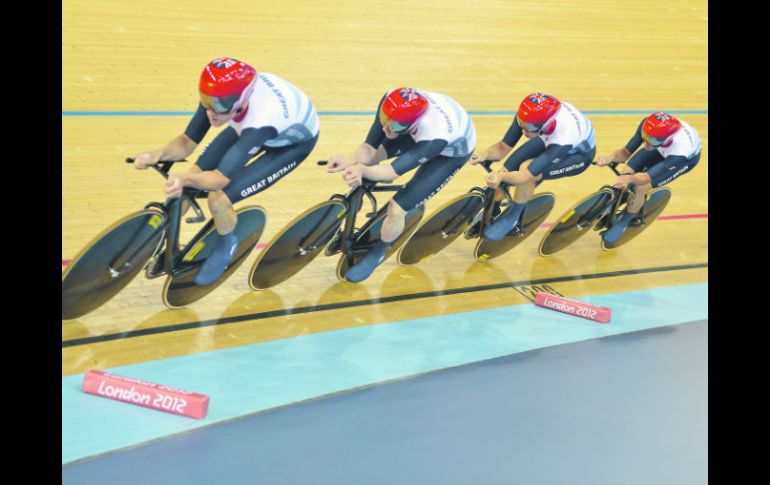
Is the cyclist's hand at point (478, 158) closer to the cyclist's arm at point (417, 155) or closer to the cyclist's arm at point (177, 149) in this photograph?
the cyclist's arm at point (417, 155)

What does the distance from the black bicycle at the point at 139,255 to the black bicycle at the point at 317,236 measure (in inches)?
17.2

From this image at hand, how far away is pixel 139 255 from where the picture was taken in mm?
4473

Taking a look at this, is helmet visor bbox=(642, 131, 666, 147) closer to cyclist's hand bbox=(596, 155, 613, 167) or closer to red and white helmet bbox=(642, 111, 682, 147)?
red and white helmet bbox=(642, 111, 682, 147)

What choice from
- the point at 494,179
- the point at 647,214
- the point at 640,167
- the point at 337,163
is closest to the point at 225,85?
the point at 337,163

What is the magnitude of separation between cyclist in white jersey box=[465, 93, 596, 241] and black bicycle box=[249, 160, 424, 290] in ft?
2.91

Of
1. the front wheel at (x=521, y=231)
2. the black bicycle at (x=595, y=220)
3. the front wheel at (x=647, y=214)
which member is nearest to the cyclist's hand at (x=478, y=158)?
the front wheel at (x=521, y=231)

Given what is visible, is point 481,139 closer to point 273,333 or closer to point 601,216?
point 601,216

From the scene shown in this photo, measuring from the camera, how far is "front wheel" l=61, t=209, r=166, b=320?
432 cm

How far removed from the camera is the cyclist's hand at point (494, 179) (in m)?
5.73

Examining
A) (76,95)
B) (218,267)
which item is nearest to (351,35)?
(76,95)

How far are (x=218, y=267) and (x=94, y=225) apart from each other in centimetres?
114

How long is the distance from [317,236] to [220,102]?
1167 mm

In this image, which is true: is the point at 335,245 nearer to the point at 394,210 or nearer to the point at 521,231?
the point at 394,210

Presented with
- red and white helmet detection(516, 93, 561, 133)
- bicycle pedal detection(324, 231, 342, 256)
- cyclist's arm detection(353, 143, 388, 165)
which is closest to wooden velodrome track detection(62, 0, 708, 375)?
bicycle pedal detection(324, 231, 342, 256)
